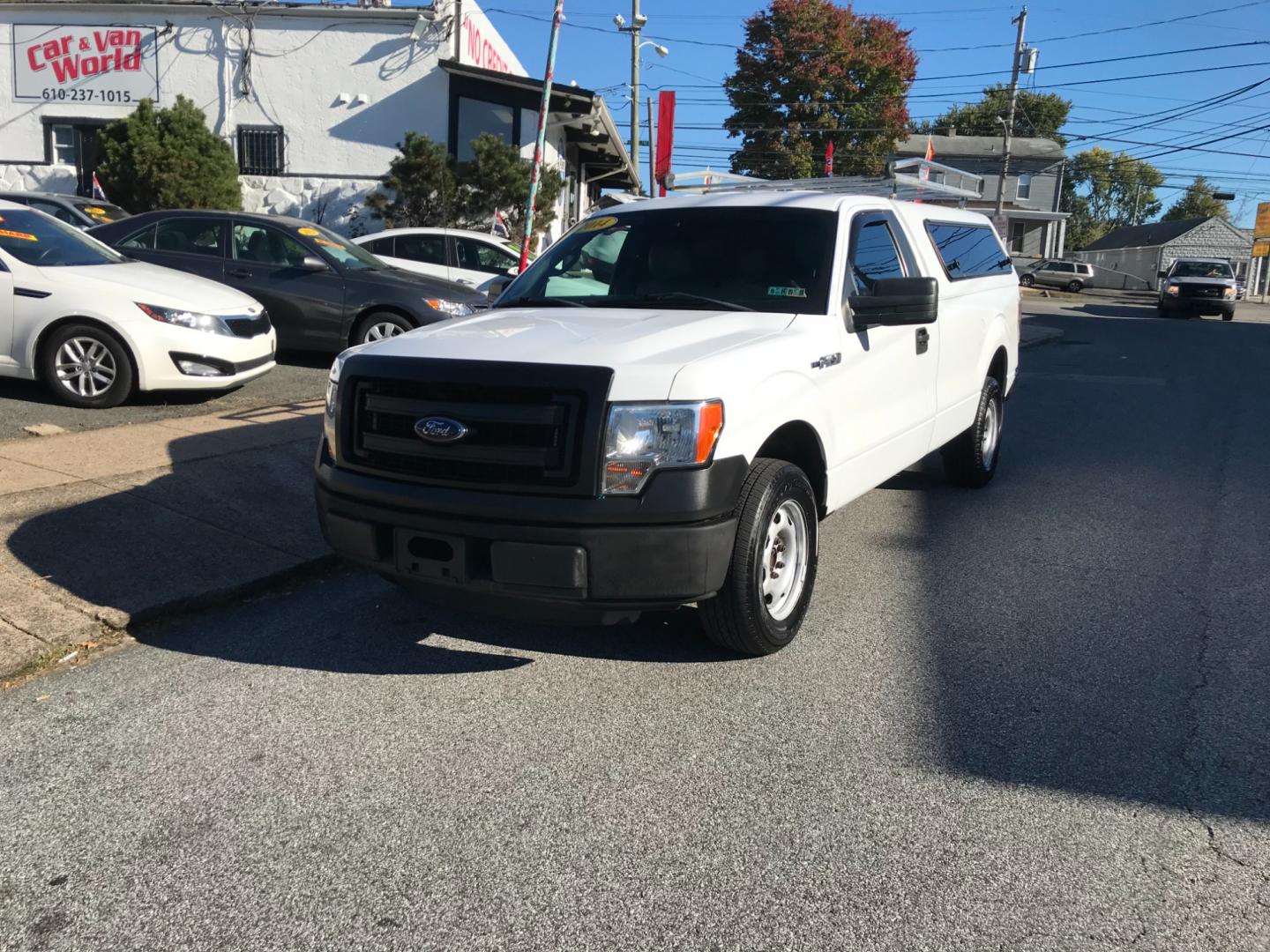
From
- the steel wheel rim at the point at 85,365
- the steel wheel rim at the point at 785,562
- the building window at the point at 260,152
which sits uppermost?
the building window at the point at 260,152

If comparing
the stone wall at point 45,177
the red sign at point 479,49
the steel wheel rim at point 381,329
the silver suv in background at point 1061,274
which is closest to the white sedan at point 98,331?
the steel wheel rim at point 381,329

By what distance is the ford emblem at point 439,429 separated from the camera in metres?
3.89

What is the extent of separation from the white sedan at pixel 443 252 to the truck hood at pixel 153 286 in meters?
4.58

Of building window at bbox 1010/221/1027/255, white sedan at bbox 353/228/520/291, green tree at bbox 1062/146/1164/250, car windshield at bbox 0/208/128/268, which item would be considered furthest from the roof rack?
green tree at bbox 1062/146/1164/250

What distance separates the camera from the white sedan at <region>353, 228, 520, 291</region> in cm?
1370

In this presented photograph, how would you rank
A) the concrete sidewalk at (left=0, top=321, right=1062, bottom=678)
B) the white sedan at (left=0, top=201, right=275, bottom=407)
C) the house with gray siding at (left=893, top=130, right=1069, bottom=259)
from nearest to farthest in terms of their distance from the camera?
1. the concrete sidewalk at (left=0, top=321, right=1062, bottom=678)
2. the white sedan at (left=0, top=201, right=275, bottom=407)
3. the house with gray siding at (left=893, top=130, right=1069, bottom=259)

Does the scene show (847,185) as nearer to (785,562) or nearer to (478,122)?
(785,562)

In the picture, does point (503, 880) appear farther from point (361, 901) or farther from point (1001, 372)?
point (1001, 372)

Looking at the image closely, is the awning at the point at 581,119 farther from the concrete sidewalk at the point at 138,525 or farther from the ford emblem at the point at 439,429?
the ford emblem at the point at 439,429

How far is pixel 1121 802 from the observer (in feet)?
10.9

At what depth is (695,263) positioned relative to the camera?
5.25 metres

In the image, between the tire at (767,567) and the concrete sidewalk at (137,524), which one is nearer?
the tire at (767,567)

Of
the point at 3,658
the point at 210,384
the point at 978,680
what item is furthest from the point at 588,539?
the point at 210,384

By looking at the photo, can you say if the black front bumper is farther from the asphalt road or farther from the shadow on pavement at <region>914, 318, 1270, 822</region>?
the shadow on pavement at <region>914, 318, 1270, 822</region>
